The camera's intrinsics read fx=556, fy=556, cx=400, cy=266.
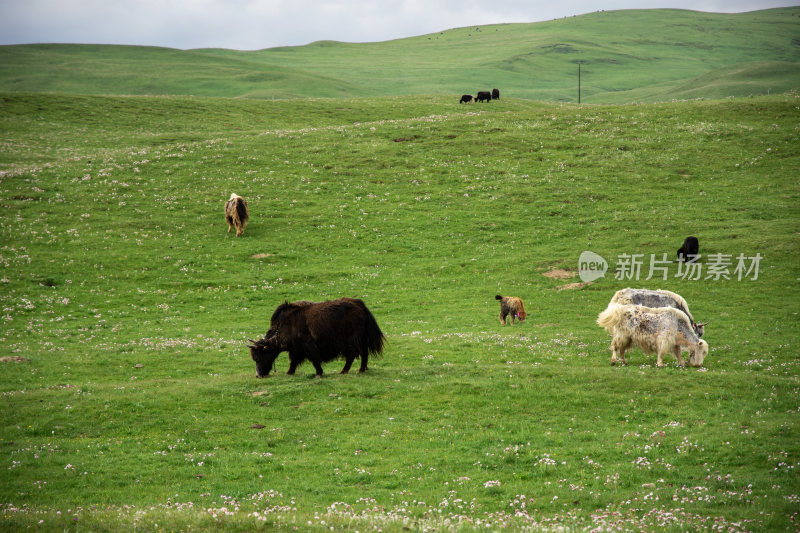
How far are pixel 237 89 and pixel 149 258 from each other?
333ft

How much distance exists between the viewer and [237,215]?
39.8 metres

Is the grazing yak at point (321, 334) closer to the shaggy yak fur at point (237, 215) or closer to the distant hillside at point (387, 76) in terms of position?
the shaggy yak fur at point (237, 215)

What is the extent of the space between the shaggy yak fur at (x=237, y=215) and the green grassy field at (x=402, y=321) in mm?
1314

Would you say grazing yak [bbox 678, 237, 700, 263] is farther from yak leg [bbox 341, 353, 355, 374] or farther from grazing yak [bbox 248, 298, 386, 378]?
yak leg [bbox 341, 353, 355, 374]

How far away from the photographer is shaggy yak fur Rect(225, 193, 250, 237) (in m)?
39.8

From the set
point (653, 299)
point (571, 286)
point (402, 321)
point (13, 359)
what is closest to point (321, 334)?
point (402, 321)

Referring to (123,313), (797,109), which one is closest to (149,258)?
(123,313)

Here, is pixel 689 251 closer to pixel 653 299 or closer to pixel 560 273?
pixel 560 273

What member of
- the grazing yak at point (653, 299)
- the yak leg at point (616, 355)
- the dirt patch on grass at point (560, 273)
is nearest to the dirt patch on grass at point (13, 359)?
the yak leg at point (616, 355)

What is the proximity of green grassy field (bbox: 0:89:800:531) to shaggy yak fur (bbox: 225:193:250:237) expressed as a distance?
1314 mm

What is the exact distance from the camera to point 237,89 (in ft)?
416

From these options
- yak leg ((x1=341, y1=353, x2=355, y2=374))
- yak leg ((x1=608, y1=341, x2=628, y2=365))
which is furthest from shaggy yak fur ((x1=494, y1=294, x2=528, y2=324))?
yak leg ((x1=341, y1=353, x2=355, y2=374))

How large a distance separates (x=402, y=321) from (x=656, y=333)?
12.0 m

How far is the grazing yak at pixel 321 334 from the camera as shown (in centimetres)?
1764
